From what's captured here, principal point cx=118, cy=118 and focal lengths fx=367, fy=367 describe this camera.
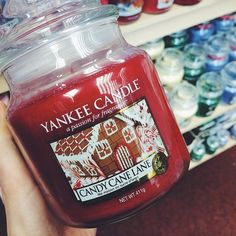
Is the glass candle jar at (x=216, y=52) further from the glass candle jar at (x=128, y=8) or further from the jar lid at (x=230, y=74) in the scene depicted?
the glass candle jar at (x=128, y=8)

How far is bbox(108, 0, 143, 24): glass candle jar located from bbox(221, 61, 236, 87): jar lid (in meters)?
0.53

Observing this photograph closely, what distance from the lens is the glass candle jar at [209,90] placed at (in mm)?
1137

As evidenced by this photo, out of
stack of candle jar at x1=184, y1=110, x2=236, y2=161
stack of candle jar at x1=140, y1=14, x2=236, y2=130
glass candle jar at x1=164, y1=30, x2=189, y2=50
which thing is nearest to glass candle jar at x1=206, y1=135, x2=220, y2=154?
stack of candle jar at x1=184, y1=110, x2=236, y2=161

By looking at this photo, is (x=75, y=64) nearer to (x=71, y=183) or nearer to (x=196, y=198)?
(x=71, y=183)

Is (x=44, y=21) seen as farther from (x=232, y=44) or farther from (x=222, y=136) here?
(x=222, y=136)

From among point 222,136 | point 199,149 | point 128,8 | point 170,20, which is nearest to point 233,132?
point 222,136

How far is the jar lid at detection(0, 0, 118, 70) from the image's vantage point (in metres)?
0.55

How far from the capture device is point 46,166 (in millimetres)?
520

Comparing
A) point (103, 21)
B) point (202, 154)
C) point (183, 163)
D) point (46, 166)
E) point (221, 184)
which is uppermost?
point (103, 21)

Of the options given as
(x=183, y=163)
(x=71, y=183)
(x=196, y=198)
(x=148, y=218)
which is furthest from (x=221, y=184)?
(x=71, y=183)

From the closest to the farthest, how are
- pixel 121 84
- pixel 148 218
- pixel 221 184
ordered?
pixel 121 84 < pixel 148 218 < pixel 221 184

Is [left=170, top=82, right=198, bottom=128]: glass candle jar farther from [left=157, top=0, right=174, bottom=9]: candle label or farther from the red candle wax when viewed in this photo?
the red candle wax

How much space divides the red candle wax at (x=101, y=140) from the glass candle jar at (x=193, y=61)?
605 millimetres

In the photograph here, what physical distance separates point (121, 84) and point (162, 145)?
120mm
